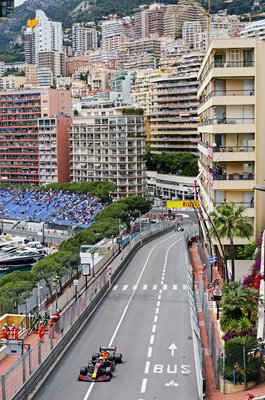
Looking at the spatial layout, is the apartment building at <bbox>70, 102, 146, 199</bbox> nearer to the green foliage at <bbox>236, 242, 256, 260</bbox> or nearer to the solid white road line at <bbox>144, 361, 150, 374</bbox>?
the green foliage at <bbox>236, 242, 256, 260</bbox>

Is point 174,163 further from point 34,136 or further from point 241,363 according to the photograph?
point 241,363

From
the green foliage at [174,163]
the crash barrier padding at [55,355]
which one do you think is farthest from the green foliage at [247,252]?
the green foliage at [174,163]

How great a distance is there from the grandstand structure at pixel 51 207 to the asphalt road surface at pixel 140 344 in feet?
156

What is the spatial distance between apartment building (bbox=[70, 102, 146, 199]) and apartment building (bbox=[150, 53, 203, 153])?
61.7 ft

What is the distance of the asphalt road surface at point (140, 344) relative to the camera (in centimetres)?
2716

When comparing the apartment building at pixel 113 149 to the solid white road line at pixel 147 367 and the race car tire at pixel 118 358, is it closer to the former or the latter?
the solid white road line at pixel 147 367

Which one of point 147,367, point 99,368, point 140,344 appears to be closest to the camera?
point 99,368

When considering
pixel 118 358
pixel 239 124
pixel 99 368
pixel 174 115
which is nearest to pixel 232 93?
pixel 239 124

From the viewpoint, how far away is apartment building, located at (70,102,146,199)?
125000 millimetres

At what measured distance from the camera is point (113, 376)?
2880 centimetres

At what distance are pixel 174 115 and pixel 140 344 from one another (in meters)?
118

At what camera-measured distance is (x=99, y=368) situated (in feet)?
94.3

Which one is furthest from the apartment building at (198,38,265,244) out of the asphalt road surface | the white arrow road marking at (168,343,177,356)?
the white arrow road marking at (168,343,177,356)

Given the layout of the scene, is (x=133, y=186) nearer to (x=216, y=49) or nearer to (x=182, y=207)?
(x=182, y=207)
